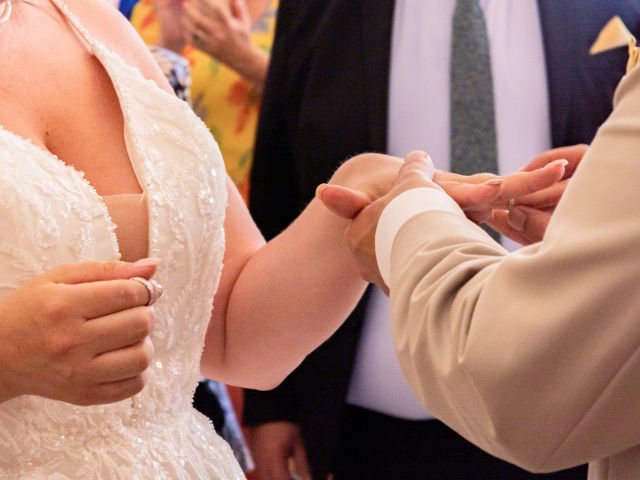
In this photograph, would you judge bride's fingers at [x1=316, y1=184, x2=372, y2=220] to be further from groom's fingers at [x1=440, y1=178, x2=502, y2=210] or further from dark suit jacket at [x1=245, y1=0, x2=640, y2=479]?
dark suit jacket at [x1=245, y1=0, x2=640, y2=479]

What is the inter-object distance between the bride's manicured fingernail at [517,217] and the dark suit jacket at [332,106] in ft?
2.78

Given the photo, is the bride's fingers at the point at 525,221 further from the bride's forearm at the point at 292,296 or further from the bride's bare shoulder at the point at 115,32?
the bride's bare shoulder at the point at 115,32

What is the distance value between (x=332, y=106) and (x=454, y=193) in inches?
40.1

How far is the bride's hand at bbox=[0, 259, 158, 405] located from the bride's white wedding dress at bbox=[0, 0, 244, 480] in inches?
4.2

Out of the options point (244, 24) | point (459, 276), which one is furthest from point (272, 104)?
point (459, 276)

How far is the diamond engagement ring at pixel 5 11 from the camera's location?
1.54 meters

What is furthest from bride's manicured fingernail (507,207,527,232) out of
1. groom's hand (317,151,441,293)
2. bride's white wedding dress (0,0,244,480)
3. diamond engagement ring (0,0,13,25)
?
diamond engagement ring (0,0,13,25)

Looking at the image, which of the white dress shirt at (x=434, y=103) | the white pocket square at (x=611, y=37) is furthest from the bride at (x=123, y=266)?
the white pocket square at (x=611, y=37)

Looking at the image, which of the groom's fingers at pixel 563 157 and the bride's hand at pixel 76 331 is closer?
the bride's hand at pixel 76 331

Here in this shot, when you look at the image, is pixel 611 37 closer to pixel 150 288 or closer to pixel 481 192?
pixel 481 192

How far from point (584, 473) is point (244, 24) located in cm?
156

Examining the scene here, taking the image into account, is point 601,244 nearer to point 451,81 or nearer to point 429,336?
point 429,336

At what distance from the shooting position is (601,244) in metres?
0.95

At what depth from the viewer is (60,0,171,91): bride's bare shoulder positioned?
5.38 ft
